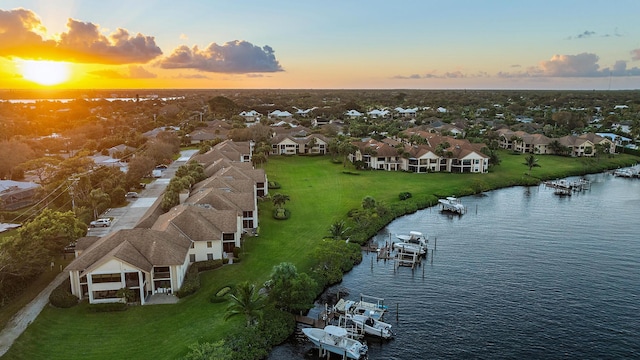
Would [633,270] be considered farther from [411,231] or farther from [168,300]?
[168,300]

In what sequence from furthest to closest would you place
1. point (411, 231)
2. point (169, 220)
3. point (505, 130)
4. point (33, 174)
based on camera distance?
1. point (505, 130)
2. point (33, 174)
3. point (411, 231)
4. point (169, 220)

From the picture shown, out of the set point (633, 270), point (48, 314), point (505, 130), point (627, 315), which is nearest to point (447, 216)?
point (633, 270)

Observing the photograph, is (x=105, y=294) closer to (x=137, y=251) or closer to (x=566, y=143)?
(x=137, y=251)

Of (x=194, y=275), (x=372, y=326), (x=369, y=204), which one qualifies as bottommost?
(x=372, y=326)

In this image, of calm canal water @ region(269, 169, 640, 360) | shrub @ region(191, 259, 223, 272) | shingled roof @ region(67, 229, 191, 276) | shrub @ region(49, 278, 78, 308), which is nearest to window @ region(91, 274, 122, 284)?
shingled roof @ region(67, 229, 191, 276)

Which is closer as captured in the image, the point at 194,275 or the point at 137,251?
the point at 137,251

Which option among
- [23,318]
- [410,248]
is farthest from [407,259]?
[23,318]

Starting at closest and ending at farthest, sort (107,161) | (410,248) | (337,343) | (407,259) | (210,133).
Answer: (337,343), (407,259), (410,248), (107,161), (210,133)
